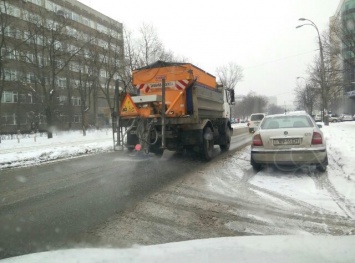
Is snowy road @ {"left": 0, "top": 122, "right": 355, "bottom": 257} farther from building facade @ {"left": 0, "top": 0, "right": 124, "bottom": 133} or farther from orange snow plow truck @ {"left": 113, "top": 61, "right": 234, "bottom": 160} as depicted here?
building facade @ {"left": 0, "top": 0, "right": 124, "bottom": 133}

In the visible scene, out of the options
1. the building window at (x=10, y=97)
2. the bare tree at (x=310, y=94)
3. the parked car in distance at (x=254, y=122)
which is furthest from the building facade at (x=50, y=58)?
the bare tree at (x=310, y=94)

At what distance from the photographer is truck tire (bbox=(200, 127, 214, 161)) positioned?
10.3m

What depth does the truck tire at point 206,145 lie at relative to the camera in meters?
10.3

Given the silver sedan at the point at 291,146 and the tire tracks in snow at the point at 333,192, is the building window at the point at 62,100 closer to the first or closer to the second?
the silver sedan at the point at 291,146

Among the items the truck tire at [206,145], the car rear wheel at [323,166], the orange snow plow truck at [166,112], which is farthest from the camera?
the truck tire at [206,145]

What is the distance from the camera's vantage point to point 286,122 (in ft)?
27.0

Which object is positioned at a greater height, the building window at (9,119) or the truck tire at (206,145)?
the building window at (9,119)

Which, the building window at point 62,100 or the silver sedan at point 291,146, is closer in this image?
the silver sedan at point 291,146

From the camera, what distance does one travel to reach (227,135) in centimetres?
1340

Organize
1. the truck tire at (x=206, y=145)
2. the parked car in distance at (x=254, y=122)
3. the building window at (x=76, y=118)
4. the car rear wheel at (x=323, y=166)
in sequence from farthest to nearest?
1. the building window at (x=76, y=118)
2. the parked car in distance at (x=254, y=122)
3. the truck tire at (x=206, y=145)
4. the car rear wheel at (x=323, y=166)

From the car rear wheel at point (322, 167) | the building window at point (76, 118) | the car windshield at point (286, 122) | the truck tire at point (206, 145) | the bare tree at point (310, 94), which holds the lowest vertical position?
the car rear wheel at point (322, 167)

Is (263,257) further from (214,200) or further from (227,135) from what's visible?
(227,135)

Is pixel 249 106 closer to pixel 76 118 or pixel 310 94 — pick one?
pixel 310 94

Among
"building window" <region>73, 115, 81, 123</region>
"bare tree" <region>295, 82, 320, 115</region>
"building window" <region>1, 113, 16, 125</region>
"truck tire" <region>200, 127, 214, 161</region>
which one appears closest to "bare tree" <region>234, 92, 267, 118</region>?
"bare tree" <region>295, 82, 320, 115</region>
